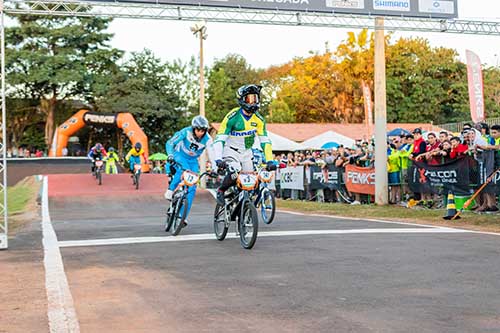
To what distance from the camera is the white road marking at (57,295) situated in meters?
4.88

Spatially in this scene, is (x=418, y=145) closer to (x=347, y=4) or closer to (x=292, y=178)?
(x=347, y=4)

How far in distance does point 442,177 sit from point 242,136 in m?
6.32

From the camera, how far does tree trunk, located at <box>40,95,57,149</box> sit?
2170 inches

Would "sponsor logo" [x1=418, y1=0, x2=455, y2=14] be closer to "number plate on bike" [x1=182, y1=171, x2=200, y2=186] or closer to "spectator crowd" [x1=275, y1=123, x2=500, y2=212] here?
"spectator crowd" [x1=275, y1=123, x2=500, y2=212]

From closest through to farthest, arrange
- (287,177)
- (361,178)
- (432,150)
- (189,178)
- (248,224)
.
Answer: (248,224) → (189,178) → (432,150) → (361,178) → (287,177)

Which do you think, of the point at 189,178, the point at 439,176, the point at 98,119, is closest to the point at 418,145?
the point at 439,176

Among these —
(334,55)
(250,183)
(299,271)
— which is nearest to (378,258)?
(299,271)

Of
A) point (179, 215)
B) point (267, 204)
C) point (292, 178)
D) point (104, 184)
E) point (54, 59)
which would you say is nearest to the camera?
point (179, 215)

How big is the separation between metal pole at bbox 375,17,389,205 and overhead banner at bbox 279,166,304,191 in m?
4.56

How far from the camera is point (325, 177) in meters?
20.3

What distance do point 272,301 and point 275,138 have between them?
31.1 meters

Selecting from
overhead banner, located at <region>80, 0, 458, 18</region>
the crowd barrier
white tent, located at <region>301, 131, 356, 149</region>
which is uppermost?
overhead banner, located at <region>80, 0, 458, 18</region>

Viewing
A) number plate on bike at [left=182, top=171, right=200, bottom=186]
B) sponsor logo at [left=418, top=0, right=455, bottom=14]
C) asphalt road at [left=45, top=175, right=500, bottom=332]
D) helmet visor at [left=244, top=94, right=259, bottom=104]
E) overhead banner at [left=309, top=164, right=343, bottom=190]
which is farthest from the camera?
overhead banner at [left=309, top=164, right=343, bottom=190]

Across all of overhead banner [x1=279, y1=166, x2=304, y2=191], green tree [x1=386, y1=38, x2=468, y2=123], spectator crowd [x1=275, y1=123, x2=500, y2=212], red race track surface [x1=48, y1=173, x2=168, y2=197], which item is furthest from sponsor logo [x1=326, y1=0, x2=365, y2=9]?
green tree [x1=386, y1=38, x2=468, y2=123]
